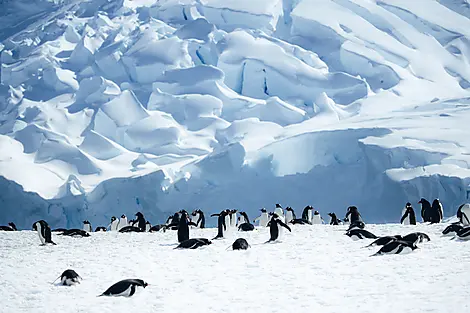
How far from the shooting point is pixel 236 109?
2725cm

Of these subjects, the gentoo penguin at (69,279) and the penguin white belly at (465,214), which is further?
the penguin white belly at (465,214)

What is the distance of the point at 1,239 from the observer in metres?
11.8

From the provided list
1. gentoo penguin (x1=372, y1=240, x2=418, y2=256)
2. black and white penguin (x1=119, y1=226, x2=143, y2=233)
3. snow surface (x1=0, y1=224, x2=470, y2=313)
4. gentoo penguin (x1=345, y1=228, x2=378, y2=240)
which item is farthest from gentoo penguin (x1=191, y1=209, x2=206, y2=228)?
gentoo penguin (x1=372, y1=240, x2=418, y2=256)

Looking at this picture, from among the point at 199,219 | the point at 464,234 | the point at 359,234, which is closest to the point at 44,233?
the point at 199,219

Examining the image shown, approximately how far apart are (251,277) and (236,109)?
20.7 metres

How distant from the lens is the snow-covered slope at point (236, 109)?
67.6ft

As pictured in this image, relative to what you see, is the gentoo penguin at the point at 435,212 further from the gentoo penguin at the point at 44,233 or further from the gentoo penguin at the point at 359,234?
the gentoo penguin at the point at 44,233

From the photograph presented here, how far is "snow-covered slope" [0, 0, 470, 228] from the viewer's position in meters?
20.6

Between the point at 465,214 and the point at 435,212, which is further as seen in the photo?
the point at 435,212

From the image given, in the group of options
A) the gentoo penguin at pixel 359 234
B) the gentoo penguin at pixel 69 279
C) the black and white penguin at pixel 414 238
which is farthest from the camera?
the gentoo penguin at pixel 359 234

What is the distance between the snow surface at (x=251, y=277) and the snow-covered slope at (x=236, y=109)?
11124 mm

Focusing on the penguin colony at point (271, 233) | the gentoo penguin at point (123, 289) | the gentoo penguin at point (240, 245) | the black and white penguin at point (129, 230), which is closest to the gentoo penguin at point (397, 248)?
the penguin colony at point (271, 233)

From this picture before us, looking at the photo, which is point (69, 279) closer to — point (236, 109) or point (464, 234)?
point (464, 234)

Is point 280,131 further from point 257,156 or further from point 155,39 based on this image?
point 155,39
